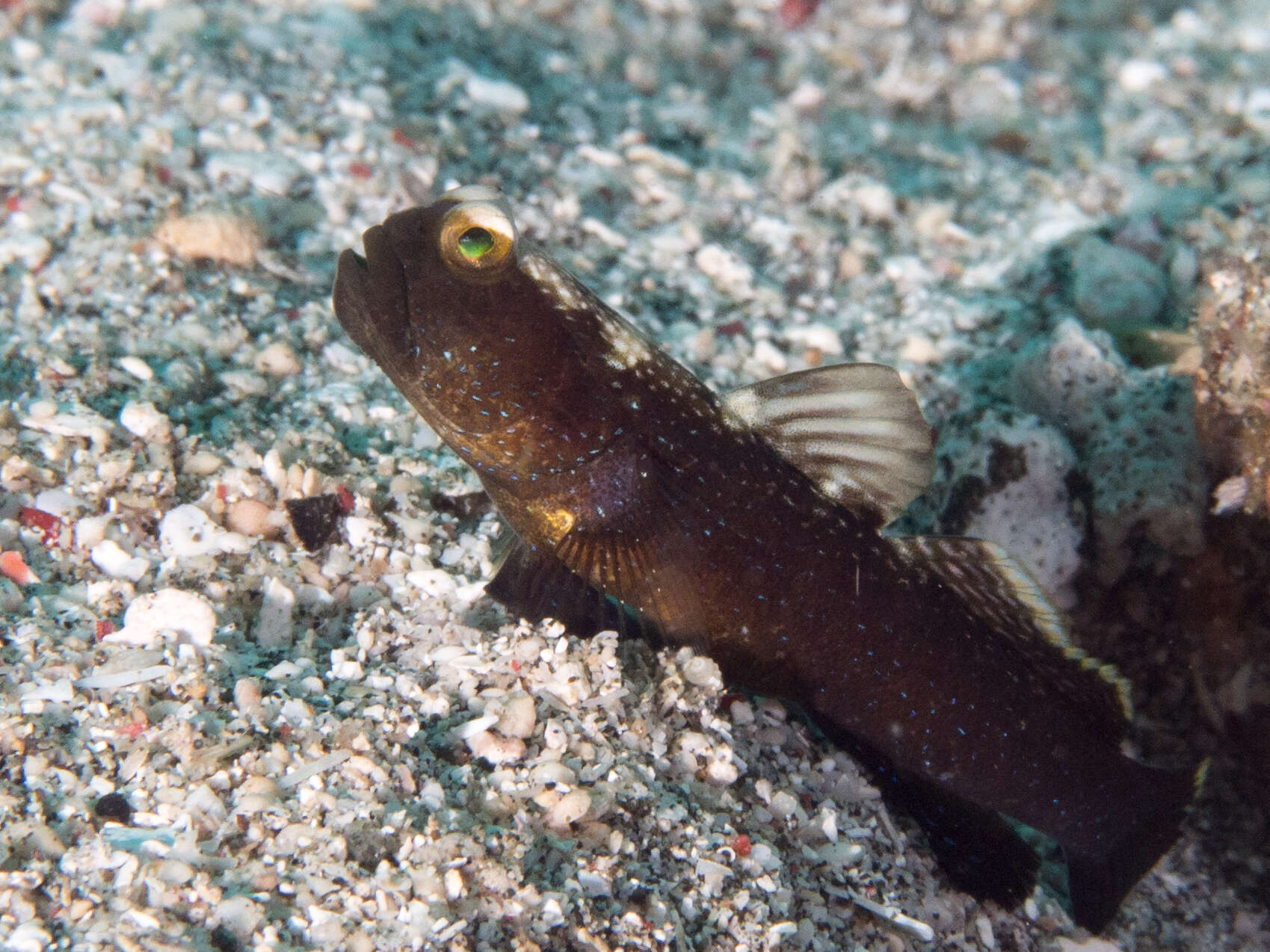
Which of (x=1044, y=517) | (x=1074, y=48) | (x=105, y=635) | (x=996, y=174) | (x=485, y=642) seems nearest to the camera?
(x=105, y=635)

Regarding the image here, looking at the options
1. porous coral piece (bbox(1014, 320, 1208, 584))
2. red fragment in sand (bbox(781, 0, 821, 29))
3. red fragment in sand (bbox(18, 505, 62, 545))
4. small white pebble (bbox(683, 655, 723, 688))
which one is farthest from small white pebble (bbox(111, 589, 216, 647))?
red fragment in sand (bbox(781, 0, 821, 29))

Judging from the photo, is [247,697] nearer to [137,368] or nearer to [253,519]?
[253,519]

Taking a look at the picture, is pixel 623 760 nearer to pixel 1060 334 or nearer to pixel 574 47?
pixel 1060 334

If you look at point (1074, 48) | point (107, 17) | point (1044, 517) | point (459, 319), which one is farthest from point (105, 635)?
point (1074, 48)

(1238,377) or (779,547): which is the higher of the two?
(1238,377)

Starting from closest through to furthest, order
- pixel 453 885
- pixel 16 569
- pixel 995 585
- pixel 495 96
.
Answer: pixel 453 885
pixel 16 569
pixel 995 585
pixel 495 96

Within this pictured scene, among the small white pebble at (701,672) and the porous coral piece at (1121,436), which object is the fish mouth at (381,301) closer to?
the small white pebble at (701,672)

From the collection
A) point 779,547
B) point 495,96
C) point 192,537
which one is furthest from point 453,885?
point 495,96
